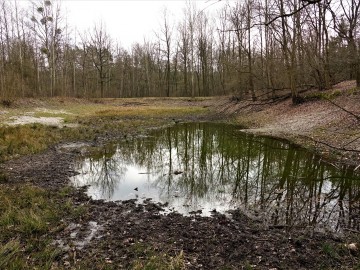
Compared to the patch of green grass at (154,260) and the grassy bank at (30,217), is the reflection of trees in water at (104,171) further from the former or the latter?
the patch of green grass at (154,260)

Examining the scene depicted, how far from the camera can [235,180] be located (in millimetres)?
8398

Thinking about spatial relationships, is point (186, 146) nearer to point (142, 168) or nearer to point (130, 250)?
point (142, 168)

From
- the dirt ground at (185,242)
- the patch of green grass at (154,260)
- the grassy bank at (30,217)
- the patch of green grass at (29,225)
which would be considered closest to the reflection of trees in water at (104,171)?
the dirt ground at (185,242)

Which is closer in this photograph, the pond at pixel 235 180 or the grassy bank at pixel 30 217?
the grassy bank at pixel 30 217

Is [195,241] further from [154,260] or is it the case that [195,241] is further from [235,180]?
[235,180]

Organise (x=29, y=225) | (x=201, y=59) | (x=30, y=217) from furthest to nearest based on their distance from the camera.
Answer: (x=201, y=59)
(x=30, y=217)
(x=29, y=225)

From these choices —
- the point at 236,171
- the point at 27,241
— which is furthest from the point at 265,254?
the point at 236,171

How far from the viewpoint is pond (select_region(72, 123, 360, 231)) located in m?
5.82

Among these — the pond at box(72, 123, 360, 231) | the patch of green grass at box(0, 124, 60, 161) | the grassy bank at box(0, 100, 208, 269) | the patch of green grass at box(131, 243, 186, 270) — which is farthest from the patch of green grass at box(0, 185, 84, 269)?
the patch of green grass at box(0, 124, 60, 161)

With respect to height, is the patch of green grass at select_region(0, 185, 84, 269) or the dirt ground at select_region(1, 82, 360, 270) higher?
the patch of green grass at select_region(0, 185, 84, 269)

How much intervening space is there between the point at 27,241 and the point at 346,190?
23.3 feet

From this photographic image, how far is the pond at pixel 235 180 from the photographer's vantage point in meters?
5.82

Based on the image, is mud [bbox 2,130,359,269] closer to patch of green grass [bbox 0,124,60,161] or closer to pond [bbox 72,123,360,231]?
pond [bbox 72,123,360,231]

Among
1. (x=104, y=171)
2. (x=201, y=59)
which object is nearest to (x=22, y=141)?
(x=104, y=171)
